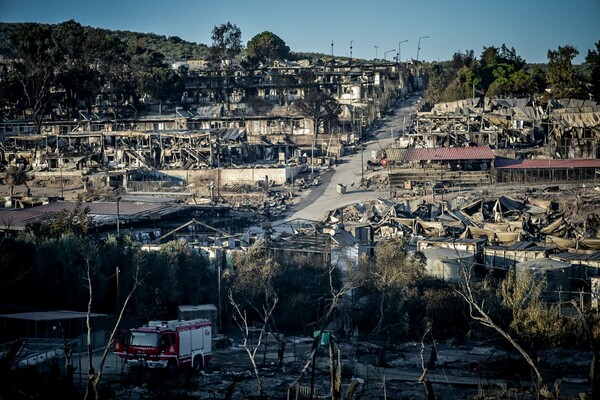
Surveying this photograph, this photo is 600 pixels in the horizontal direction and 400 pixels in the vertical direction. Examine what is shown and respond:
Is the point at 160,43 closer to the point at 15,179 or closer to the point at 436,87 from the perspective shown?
the point at 436,87

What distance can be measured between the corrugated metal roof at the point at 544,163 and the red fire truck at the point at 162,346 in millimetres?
24460

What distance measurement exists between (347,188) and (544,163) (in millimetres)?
8285

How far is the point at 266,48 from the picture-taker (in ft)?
240

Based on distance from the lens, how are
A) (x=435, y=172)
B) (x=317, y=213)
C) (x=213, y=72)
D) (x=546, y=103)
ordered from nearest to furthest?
1. (x=317, y=213)
2. (x=435, y=172)
3. (x=546, y=103)
4. (x=213, y=72)

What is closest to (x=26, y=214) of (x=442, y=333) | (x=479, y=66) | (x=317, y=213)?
(x=317, y=213)

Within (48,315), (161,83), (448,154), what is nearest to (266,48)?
(161,83)

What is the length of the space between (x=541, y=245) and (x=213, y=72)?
39.3 metres

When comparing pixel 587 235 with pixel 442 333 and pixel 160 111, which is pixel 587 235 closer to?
pixel 442 333

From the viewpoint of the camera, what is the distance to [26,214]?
3092cm

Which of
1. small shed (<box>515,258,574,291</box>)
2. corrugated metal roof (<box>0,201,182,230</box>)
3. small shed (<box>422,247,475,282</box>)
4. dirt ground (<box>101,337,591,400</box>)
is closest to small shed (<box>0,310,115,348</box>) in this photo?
dirt ground (<box>101,337,591,400</box>)

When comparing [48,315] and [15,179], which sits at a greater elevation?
[15,179]

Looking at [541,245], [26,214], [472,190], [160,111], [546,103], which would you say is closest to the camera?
[541,245]

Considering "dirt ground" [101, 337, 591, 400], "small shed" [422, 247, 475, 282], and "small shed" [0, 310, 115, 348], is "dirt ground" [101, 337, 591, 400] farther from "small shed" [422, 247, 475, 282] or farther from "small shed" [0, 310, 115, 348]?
"small shed" [422, 247, 475, 282]

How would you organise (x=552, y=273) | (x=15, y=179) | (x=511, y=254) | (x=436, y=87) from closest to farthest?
(x=552, y=273) < (x=511, y=254) < (x=15, y=179) < (x=436, y=87)
